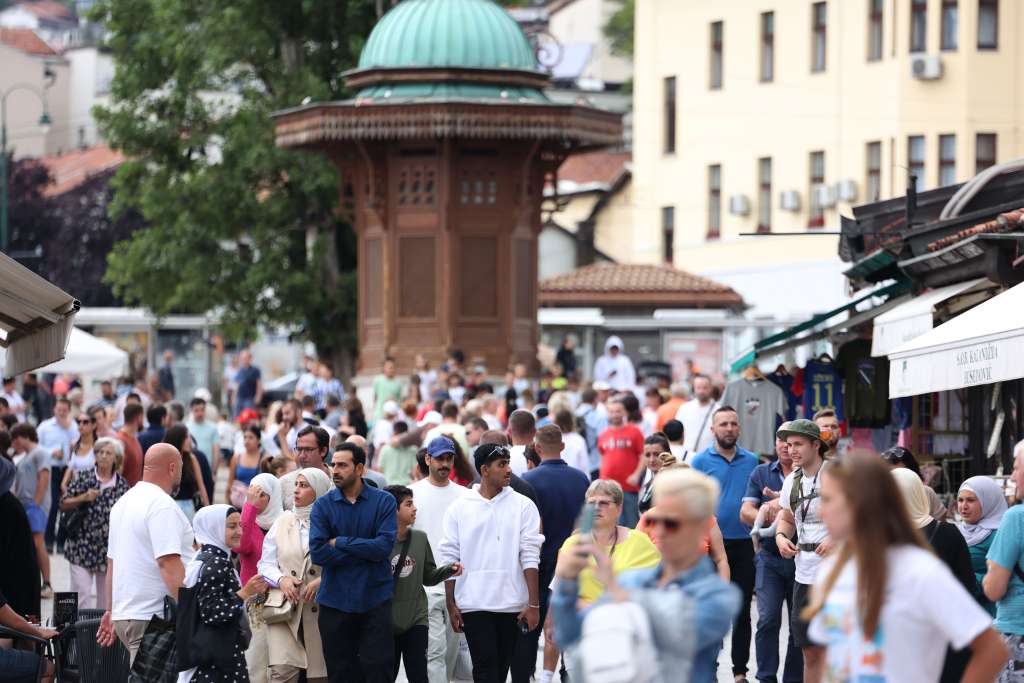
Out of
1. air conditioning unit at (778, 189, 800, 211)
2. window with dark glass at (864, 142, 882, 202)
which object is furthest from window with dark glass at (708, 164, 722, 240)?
window with dark glass at (864, 142, 882, 202)

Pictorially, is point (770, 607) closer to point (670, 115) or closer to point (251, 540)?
point (251, 540)

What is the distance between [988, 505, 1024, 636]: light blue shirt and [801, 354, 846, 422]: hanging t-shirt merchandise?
1077 centimetres

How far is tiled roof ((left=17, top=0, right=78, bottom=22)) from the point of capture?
440 feet

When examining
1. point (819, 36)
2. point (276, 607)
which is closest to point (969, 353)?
point (276, 607)

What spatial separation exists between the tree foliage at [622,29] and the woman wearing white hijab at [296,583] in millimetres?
74081

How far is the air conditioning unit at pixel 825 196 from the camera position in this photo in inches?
2158

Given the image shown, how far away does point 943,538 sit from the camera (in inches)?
428

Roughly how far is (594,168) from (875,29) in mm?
24771

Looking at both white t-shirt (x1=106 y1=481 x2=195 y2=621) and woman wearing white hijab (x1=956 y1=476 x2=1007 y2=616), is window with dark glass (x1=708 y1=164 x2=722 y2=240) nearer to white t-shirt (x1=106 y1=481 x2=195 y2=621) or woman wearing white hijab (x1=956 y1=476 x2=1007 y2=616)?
woman wearing white hijab (x1=956 y1=476 x2=1007 y2=616)

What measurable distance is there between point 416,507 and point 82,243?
66.3 meters

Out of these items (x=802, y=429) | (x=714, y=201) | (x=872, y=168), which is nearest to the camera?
(x=802, y=429)

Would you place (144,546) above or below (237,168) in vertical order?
below

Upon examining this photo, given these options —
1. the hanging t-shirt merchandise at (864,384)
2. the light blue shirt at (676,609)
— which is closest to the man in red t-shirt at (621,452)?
the hanging t-shirt merchandise at (864,384)

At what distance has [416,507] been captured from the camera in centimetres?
1472
